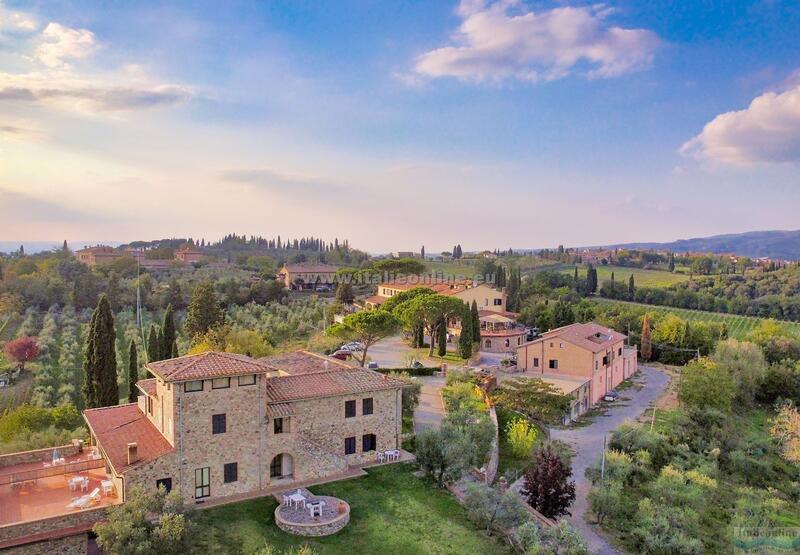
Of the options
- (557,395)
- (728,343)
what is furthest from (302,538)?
(728,343)

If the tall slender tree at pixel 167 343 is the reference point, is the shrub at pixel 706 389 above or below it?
below

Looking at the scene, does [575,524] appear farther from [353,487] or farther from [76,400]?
[76,400]

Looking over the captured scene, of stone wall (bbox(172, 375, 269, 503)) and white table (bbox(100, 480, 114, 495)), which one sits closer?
white table (bbox(100, 480, 114, 495))

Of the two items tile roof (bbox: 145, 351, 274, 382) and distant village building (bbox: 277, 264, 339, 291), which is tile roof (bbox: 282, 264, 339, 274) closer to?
distant village building (bbox: 277, 264, 339, 291)

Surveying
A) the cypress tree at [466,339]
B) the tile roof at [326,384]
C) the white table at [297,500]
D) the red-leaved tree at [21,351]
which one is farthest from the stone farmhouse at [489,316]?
the red-leaved tree at [21,351]

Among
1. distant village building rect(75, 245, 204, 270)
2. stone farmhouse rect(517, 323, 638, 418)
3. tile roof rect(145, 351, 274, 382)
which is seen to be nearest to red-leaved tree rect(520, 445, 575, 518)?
tile roof rect(145, 351, 274, 382)

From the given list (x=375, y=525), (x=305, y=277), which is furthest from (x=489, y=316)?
(x=305, y=277)

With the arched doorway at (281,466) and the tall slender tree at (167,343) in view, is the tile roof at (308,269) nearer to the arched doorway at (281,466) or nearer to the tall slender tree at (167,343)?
the tall slender tree at (167,343)

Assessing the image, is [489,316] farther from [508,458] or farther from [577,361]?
[508,458]
